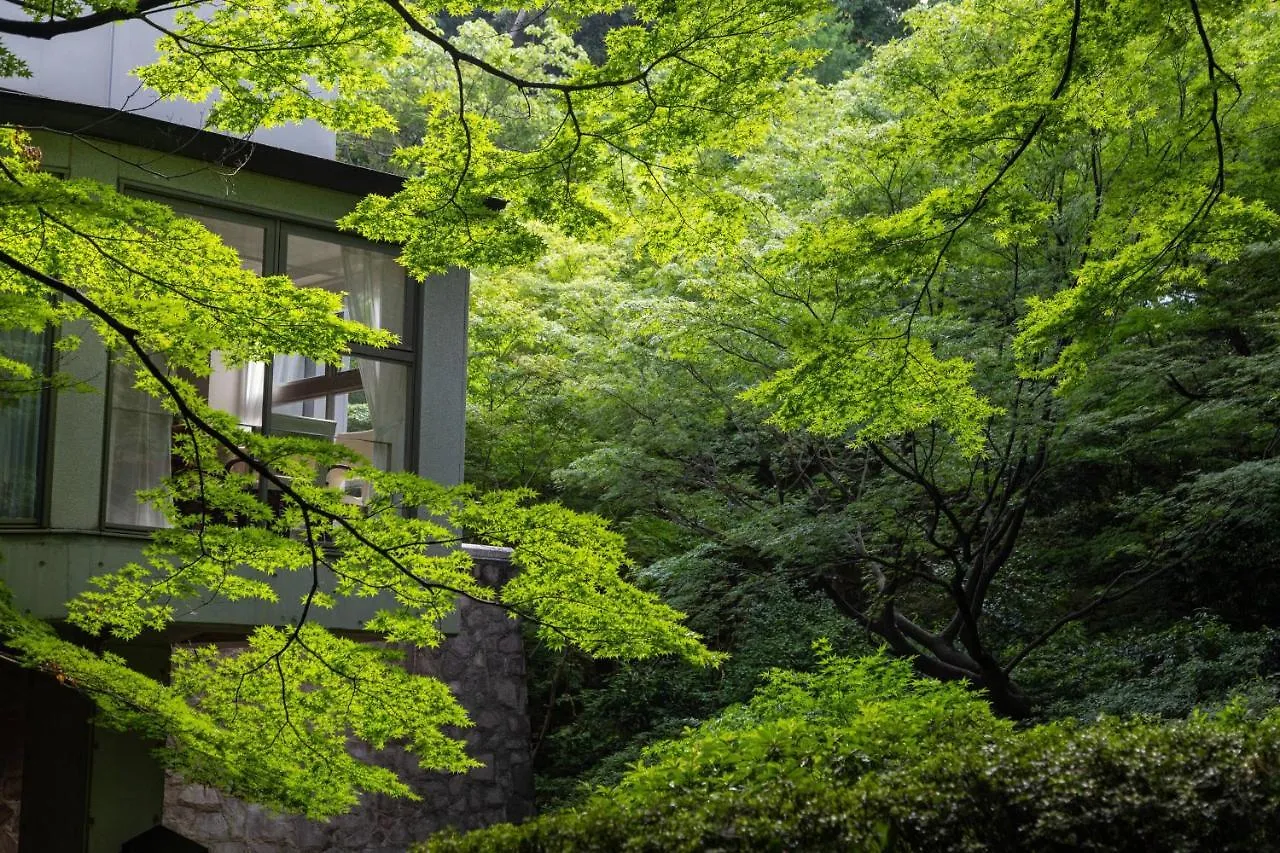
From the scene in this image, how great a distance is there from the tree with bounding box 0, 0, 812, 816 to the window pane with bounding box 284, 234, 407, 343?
304 cm

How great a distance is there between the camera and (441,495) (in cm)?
609

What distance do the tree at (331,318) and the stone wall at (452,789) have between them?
184 inches

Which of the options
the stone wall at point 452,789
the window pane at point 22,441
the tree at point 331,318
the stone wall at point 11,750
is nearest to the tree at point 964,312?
the tree at point 331,318

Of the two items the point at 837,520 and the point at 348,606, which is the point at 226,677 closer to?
the point at 348,606

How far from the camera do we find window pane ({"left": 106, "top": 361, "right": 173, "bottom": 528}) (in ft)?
27.6

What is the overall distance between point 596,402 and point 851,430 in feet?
9.51

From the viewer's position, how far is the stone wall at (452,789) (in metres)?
11.6

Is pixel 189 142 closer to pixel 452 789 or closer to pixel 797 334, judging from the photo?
pixel 797 334

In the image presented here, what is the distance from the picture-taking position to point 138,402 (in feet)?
28.2

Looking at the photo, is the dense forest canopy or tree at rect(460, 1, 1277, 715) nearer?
the dense forest canopy

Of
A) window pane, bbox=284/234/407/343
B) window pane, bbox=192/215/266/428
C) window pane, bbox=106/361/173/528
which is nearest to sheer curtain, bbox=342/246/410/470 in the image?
window pane, bbox=284/234/407/343

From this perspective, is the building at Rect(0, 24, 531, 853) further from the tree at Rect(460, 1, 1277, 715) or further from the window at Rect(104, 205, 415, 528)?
the tree at Rect(460, 1, 1277, 715)

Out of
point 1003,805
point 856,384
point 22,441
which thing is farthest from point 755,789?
point 22,441

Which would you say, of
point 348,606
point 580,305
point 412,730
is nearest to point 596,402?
point 580,305
